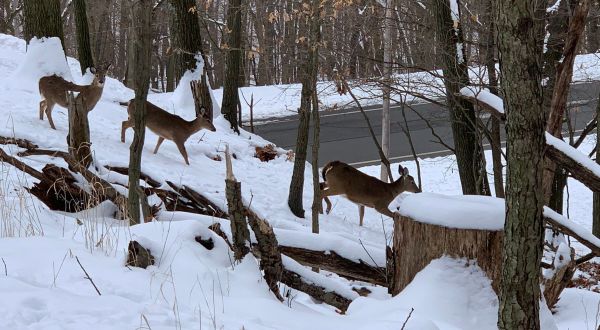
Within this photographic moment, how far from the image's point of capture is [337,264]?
231 inches

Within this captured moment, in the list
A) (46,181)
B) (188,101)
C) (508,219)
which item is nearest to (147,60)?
(46,181)

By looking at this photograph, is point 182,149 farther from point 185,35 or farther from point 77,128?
point 77,128

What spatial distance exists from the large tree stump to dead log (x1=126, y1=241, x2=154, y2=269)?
60.3 inches

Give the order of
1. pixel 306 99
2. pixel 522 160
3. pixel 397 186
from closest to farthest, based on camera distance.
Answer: pixel 522 160 < pixel 306 99 < pixel 397 186

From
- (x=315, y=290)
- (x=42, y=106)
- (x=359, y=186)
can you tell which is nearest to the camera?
(x=315, y=290)

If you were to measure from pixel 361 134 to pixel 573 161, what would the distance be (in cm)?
1537

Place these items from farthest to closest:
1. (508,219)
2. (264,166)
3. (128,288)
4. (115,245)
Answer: (264,166) < (115,245) < (128,288) < (508,219)

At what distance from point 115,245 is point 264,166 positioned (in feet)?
32.5

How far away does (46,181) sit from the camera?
24.8 feet

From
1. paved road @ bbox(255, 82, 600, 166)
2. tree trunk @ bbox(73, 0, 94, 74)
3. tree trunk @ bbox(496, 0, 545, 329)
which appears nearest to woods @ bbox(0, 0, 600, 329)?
tree trunk @ bbox(496, 0, 545, 329)

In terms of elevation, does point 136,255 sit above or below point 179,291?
above

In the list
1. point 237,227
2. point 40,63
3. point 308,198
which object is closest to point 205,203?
point 237,227

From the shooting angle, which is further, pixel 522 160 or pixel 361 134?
pixel 361 134

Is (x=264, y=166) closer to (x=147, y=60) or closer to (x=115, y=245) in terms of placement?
(x=147, y=60)
